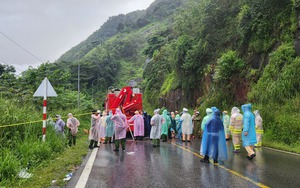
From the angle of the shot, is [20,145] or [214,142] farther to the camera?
[20,145]

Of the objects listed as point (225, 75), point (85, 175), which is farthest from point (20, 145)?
point (225, 75)

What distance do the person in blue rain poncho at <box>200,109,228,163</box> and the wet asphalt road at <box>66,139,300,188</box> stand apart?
0.90ft

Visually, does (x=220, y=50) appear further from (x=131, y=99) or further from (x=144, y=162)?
(x=144, y=162)

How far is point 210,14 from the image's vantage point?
25.8m

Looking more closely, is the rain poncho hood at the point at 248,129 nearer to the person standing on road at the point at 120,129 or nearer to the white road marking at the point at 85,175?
the person standing on road at the point at 120,129

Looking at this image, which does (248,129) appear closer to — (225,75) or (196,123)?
(196,123)

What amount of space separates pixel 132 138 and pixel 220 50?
36.5ft

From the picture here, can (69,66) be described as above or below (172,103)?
above

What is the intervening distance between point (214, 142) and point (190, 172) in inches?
68.8

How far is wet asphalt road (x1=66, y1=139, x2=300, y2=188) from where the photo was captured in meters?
6.43

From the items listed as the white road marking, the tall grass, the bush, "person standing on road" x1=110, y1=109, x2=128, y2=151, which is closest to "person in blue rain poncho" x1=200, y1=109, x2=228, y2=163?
the white road marking

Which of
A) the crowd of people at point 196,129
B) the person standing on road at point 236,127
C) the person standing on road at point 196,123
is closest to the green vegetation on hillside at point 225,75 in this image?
the person standing on road at point 196,123

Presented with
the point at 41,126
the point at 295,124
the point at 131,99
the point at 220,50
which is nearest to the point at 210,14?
the point at 220,50

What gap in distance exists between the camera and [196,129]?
67.4ft
